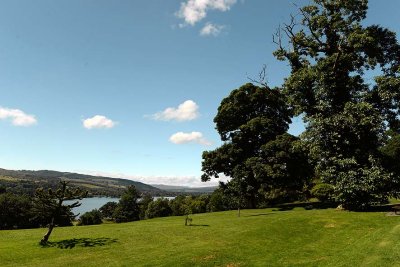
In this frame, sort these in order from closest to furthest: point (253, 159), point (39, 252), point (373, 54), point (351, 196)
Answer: point (39, 252) < point (351, 196) < point (373, 54) < point (253, 159)

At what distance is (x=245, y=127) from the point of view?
53.2 m

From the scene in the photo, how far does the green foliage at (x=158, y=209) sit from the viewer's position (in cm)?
13250

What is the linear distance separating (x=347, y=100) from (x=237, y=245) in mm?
23874

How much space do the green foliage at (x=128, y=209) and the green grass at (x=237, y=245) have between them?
104 metres

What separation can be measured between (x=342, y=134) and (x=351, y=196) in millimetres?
6823

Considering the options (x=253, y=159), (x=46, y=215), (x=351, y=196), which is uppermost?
(x=253, y=159)

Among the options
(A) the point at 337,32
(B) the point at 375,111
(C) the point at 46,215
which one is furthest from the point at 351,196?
(C) the point at 46,215

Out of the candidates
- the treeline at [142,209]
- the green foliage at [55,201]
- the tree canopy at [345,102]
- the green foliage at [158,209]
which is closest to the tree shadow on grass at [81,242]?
the green foliage at [55,201]

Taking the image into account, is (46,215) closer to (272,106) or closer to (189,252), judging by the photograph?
(189,252)

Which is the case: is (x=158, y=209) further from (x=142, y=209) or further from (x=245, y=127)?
(x=245, y=127)

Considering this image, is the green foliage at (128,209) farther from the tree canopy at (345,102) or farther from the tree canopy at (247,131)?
the tree canopy at (345,102)

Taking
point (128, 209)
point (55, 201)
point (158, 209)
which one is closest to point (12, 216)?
point (128, 209)

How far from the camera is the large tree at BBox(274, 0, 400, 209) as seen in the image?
37.1 m

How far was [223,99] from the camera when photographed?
190 feet
